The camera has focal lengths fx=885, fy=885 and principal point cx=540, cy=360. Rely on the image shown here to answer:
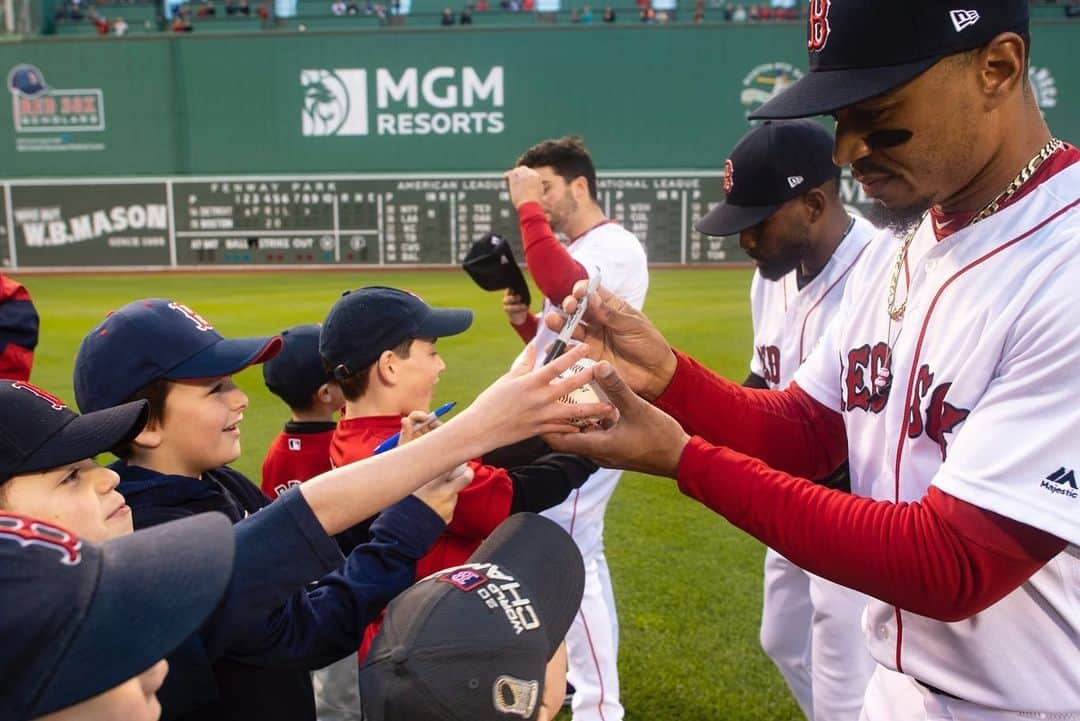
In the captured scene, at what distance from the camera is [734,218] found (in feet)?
9.59

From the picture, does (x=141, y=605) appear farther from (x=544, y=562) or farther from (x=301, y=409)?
(x=301, y=409)

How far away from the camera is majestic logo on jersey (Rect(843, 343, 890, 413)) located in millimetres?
1552

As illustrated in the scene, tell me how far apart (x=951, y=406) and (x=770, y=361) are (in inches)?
72.3

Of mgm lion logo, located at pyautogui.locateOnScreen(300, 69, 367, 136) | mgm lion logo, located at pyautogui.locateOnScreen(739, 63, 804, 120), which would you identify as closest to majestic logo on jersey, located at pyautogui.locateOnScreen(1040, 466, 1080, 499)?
mgm lion logo, located at pyautogui.locateOnScreen(739, 63, 804, 120)

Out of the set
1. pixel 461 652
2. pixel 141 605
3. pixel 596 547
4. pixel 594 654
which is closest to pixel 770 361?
pixel 596 547

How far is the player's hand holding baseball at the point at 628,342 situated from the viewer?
72.6 inches

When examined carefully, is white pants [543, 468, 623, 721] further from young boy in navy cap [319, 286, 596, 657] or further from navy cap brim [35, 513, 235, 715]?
navy cap brim [35, 513, 235, 715]

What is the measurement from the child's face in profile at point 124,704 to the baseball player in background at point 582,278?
7.12 feet

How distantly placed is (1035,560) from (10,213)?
2364 centimetres

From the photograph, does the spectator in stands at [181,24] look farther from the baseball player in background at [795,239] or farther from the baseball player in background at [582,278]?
the baseball player in background at [795,239]

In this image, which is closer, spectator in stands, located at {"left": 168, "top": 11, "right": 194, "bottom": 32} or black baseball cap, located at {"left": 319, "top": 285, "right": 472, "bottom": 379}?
black baseball cap, located at {"left": 319, "top": 285, "right": 472, "bottom": 379}

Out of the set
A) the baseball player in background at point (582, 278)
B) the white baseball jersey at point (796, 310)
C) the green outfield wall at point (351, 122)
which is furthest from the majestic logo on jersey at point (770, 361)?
the green outfield wall at point (351, 122)

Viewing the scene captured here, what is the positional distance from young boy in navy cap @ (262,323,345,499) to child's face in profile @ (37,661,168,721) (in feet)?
6.53

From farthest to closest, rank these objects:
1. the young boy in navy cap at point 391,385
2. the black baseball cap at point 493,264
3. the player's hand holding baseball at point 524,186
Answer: the black baseball cap at point 493,264
the player's hand holding baseball at point 524,186
the young boy in navy cap at point 391,385
